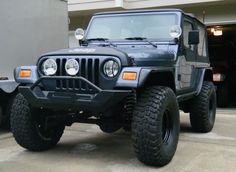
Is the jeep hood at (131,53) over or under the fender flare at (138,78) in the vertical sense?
over

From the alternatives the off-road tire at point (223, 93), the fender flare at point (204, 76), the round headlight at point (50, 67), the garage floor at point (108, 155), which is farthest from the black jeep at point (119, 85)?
the off-road tire at point (223, 93)

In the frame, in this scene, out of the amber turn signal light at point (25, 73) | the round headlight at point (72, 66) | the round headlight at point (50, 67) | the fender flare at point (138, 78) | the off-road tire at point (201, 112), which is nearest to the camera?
the fender flare at point (138, 78)

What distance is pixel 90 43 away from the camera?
616 centimetres

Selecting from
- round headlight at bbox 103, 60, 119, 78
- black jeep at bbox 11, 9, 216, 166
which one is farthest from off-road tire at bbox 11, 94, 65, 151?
round headlight at bbox 103, 60, 119, 78

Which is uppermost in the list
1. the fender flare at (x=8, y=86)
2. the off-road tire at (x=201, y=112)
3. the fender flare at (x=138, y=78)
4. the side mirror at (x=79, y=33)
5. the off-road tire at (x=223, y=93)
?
the side mirror at (x=79, y=33)

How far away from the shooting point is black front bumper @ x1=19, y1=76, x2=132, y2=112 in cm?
450

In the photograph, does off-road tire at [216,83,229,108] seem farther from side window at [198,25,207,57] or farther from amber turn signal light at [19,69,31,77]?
amber turn signal light at [19,69,31,77]

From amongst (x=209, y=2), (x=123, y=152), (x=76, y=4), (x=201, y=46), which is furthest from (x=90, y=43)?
(x=76, y=4)

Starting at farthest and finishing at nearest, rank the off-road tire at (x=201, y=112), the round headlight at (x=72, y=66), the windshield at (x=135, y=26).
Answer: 1. the off-road tire at (x=201, y=112)
2. the windshield at (x=135, y=26)
3. the round headlight at (x=72, y=66)

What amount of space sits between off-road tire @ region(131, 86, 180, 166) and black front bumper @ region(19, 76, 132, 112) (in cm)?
29

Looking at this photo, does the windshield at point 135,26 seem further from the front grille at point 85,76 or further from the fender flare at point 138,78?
the fender flare at point 138,78

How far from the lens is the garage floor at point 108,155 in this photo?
4820 mm

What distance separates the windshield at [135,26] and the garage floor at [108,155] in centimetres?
161

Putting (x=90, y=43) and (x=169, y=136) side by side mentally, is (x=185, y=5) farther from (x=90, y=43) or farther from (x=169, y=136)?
(x=169, y=136)
